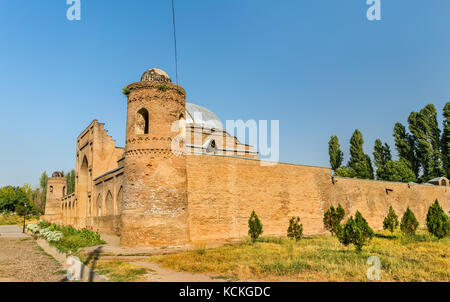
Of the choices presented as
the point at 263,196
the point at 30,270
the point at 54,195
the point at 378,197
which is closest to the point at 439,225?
the point at 263,196

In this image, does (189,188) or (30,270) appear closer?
(30,270)

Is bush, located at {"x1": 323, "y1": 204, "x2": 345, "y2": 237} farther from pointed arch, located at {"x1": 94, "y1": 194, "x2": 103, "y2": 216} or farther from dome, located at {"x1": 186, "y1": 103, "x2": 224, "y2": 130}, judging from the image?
pointed arch, located at {"x1": 94, "y1": 194, "x2": 103, "y2": 216}

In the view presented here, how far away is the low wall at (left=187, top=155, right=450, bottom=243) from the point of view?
15.3 m

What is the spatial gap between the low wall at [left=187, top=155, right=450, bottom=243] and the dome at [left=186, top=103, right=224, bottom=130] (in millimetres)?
9624

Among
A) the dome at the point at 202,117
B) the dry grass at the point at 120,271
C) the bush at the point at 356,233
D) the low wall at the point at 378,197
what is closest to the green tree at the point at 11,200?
the dome at the point at 202,117

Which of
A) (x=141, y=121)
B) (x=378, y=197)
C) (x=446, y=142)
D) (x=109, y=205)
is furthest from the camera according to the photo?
(x=446, y=142)

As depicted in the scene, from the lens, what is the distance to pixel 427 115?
3466cm

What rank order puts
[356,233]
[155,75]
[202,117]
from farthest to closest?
[202,117], [155,75], [356,233]

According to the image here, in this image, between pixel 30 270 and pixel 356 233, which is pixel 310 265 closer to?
pixel 356 233

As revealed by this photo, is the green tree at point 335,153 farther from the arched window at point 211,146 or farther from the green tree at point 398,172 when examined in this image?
the arched window at point 211,146

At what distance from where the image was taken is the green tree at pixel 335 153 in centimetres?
3906

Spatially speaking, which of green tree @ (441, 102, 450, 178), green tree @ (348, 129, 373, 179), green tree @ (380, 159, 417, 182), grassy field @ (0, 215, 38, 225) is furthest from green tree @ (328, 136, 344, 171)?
grassy field @ (0, 215, 38, 225)

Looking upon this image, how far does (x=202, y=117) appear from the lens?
27844 mm

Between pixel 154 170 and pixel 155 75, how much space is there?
4.30 m
